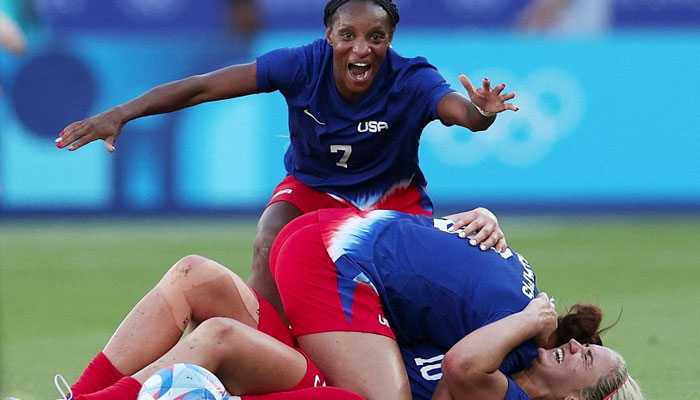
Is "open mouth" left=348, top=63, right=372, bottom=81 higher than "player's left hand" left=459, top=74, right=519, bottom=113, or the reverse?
"open mouth" left=348, top=63, right=372, bottom=81

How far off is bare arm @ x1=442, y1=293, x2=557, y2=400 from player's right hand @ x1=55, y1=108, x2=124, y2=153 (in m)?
1.80

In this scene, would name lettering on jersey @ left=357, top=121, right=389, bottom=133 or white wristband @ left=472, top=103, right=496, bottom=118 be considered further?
name lettering on jersey @ left=357, top=121, right=389, bottom=133

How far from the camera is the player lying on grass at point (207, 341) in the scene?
4957mm

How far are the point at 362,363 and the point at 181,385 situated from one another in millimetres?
841

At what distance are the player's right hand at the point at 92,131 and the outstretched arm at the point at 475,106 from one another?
4.93 feet

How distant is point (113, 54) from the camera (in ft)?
41.8

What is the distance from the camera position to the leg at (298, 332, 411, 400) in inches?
204

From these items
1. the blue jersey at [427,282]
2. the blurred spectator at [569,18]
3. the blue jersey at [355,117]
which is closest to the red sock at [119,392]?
the blue jersey at [427,282]

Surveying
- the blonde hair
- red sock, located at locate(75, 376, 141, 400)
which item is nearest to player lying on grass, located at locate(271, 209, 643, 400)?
the blonde hair

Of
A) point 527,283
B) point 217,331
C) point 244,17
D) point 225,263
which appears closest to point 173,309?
point 217,331

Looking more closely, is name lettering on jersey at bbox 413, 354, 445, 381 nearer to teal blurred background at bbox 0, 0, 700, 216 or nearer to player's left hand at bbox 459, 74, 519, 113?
player's left hand at bbox 459, 74, 519, 113

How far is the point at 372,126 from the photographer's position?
657 cm

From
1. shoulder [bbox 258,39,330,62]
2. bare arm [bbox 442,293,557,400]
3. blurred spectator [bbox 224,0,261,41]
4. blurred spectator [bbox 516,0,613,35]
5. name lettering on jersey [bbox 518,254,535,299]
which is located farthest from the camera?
blurred spectator [bbox 516,0,613,35]

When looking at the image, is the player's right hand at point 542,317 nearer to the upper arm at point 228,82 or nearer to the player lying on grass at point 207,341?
the player lying on grass at point 207,341
